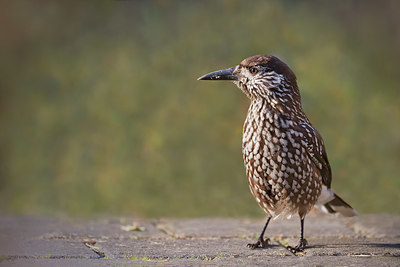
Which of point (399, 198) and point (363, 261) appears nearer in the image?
point (363, 261)

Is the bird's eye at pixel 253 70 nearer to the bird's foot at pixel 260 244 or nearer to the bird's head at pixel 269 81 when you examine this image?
the bird's head at pixel 269 81

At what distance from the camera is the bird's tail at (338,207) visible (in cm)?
434

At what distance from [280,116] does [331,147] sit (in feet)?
10.8

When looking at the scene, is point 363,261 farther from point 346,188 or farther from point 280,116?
point 346,188

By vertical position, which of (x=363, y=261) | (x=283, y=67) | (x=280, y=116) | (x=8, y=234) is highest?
(x=283, y=67)

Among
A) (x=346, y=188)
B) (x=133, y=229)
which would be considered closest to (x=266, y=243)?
(x=133, y=229)

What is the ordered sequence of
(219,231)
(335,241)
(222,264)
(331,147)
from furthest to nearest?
(331,147) < (219,231) < (335,241) < (222,264)

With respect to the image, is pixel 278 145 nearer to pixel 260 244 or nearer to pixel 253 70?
pixel 253 70

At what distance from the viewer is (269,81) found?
3881 mm

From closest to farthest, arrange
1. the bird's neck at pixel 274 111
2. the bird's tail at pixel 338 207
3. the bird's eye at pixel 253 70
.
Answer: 1. the bird's neck at pixel 274 111
2. the bird's eye at pixel 253 70
3. the bird's tail at pixel 338 207

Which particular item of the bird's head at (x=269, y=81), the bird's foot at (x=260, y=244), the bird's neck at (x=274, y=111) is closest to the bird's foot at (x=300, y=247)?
the bird's foot at (x=260, y=244)

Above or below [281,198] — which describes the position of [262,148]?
above

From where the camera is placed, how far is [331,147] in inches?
272

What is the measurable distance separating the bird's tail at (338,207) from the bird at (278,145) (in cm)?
40
